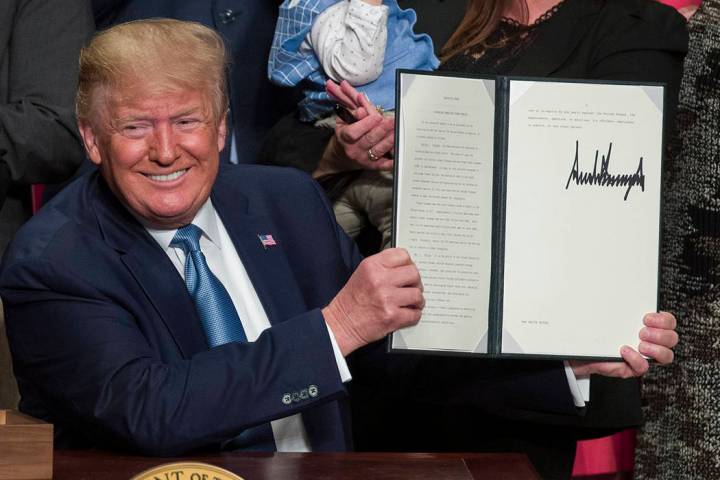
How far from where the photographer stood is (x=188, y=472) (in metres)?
1.66

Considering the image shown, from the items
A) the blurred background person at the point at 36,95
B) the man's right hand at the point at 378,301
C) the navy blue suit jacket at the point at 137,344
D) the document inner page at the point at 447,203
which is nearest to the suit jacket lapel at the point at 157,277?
the navy blue suit jacket at the point at 137,344

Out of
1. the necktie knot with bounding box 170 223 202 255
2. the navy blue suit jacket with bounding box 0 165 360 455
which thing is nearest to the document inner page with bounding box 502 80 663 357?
the navy blue suit jacket with bounding box 0 165 360 455

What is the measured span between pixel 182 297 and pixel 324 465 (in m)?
0.45

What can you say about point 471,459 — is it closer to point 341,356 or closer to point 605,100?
point 341,356

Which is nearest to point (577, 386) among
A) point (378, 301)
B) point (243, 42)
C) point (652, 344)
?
point (652, 344)

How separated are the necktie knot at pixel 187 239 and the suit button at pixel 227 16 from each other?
0.86 m

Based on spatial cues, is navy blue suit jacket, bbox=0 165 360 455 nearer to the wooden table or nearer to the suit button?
the wooden table

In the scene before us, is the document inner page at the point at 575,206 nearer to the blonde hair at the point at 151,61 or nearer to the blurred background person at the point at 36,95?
the blonde hair at the point at 151,61

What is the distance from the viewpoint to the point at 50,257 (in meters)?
2.14

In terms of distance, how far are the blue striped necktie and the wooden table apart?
21cm

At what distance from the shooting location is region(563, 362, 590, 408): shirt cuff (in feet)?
7.70

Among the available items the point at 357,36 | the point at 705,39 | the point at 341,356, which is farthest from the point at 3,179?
the point at 705,39

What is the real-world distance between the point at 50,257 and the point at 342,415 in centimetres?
62

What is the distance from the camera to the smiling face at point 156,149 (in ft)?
7.18
